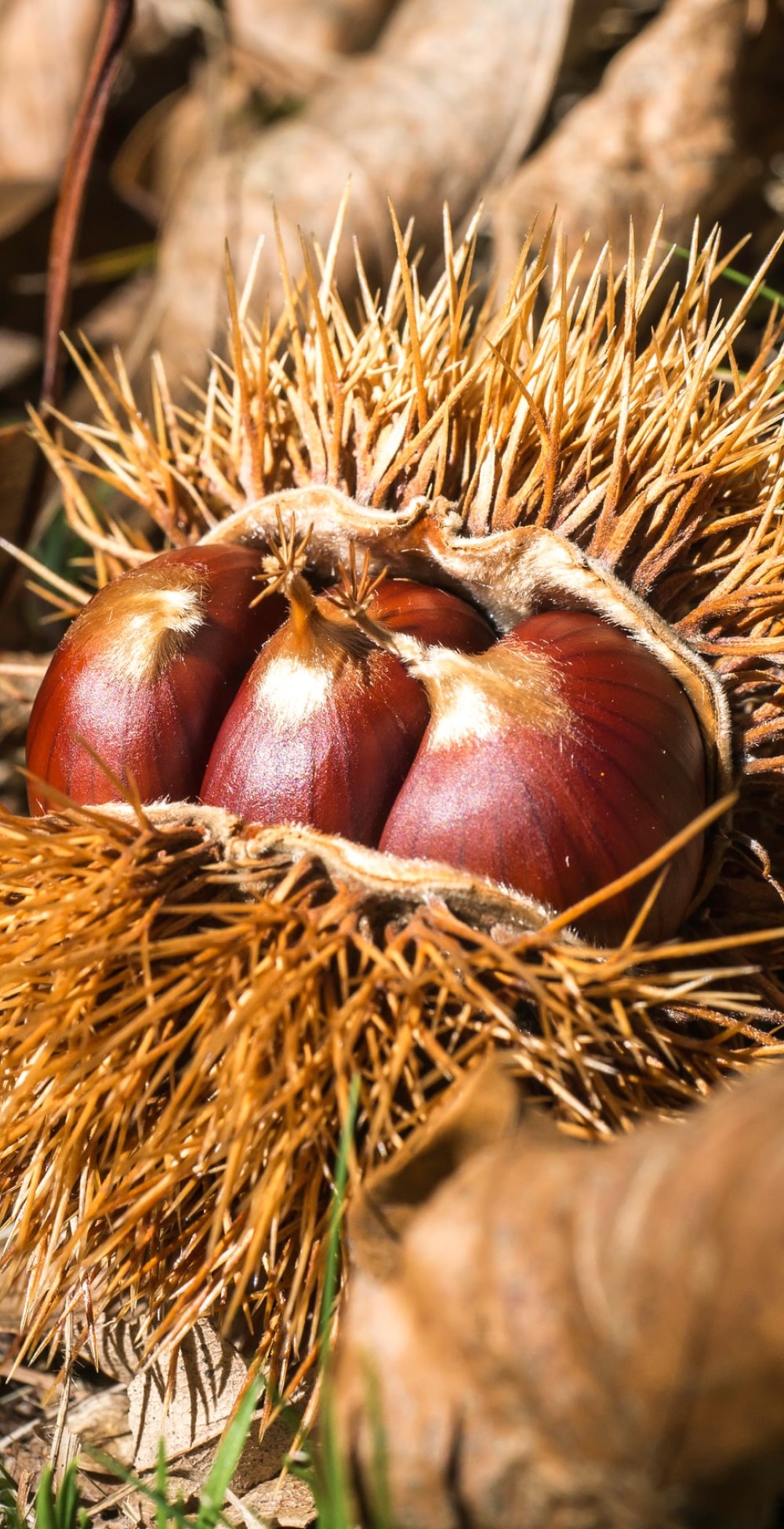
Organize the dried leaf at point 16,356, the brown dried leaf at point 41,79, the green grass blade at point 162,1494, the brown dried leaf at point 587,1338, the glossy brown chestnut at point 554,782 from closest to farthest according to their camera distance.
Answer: the brown dried leaf at point 587,1338 < the green grass blade at point 162,1494 < the glossy brown chestnut at point 554,782 < the dried leaf at point 16,356 < the brown dried leaf at point 41,79

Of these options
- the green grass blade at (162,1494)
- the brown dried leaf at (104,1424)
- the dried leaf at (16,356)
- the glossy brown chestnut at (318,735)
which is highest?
the dried leaf at (16,356)

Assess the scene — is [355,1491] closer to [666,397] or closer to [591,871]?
[591,871]

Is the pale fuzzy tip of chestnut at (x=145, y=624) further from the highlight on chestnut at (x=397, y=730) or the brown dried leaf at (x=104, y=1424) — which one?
the brown dried leaf at (x=104, y=1424)

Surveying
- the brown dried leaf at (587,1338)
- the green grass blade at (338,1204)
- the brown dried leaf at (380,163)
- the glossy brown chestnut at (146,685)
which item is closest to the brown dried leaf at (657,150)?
the brown dried leaf at (380,163)

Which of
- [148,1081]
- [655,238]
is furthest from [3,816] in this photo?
[655,238]

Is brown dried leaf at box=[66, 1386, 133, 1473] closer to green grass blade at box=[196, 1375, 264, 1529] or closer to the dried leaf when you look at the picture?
green grass blade at box=[196, 1375, 264, 1529]
